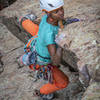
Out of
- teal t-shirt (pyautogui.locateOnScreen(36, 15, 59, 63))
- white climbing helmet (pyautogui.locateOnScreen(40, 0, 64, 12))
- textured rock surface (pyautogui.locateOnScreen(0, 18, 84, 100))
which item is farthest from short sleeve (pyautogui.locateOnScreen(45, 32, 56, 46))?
textured rock surface (pyautogui.locateOnScreen(0, 18, 84, 100))

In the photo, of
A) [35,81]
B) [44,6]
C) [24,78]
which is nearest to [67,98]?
[35,81]

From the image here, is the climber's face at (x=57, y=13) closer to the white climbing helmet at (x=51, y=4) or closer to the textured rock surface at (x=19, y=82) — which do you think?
the white climbing helmet at (x=51, y=4)

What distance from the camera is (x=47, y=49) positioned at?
180cm

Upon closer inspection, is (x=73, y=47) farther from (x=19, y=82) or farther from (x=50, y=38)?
(x=19, y=82)

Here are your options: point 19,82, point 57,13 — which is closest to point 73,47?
point 57,13

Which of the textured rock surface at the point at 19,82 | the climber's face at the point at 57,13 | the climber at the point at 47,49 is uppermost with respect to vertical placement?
the climber's face at the point at 57,13

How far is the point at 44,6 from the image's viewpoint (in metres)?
1.59

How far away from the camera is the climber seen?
158cm

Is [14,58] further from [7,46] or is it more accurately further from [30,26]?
[30,26]

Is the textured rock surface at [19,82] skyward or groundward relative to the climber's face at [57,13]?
groundward

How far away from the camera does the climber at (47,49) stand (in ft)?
5.19

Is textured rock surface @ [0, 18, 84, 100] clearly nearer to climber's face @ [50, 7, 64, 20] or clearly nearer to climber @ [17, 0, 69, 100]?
climber @ [17, 0, 69, 100]

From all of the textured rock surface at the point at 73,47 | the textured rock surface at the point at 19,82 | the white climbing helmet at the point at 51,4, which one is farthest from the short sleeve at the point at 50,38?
the textured rock surface at the point at 19,82

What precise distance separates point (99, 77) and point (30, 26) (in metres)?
1.10
